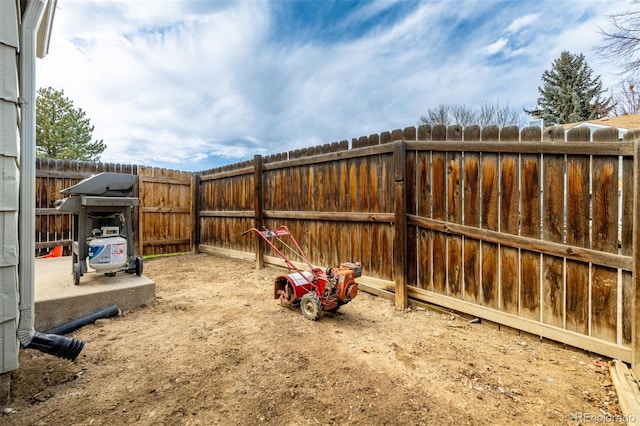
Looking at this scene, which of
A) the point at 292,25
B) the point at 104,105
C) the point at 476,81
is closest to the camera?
the point at 292,25

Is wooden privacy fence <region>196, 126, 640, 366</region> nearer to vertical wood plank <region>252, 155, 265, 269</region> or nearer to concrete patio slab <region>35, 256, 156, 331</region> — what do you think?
vertical wood plank <region>252, 155, 265, 269</region>

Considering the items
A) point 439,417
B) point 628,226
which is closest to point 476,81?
point 628,226

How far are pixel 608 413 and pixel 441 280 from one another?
1540 millimetres

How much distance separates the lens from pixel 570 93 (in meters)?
19.2

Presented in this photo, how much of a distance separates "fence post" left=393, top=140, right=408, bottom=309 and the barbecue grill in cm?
325

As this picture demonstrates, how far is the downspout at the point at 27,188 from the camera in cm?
169

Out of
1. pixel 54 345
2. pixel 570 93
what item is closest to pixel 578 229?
pixel 54 345

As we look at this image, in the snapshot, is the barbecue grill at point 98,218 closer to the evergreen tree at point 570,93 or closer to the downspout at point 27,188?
the downspout at point 27,188

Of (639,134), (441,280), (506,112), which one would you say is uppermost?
(506,112)

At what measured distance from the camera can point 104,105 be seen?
6.18m

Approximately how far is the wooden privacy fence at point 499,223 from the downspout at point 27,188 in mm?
3107

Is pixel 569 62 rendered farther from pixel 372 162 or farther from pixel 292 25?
pixel 372 162

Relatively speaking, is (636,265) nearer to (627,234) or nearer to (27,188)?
(627,234)

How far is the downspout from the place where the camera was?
1.69m
